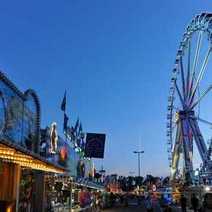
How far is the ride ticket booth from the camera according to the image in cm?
1803

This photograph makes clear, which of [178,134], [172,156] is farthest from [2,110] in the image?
[172,156]

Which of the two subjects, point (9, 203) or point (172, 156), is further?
point (172, 156)

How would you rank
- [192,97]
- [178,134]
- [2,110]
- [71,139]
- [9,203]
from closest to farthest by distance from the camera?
[2,110] < [9,203] < [71,139] < [192,97] < [178,134]

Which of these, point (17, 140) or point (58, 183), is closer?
point (17, 140)

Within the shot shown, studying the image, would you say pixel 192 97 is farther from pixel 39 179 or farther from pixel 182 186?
pixel 39 179

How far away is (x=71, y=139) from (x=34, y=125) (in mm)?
34209

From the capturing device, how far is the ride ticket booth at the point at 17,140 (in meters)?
18.0

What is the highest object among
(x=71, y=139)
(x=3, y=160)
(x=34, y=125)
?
(x=71, y=139)

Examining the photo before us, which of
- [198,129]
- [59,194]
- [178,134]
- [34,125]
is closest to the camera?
[34,125]

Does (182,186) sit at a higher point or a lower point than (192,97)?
lower

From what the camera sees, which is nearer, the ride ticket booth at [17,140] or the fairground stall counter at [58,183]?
the ride ticket booth at [17,140]

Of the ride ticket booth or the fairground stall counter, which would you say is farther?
the fairground stall counter

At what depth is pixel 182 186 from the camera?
89062 millimetres

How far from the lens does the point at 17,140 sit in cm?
2075
